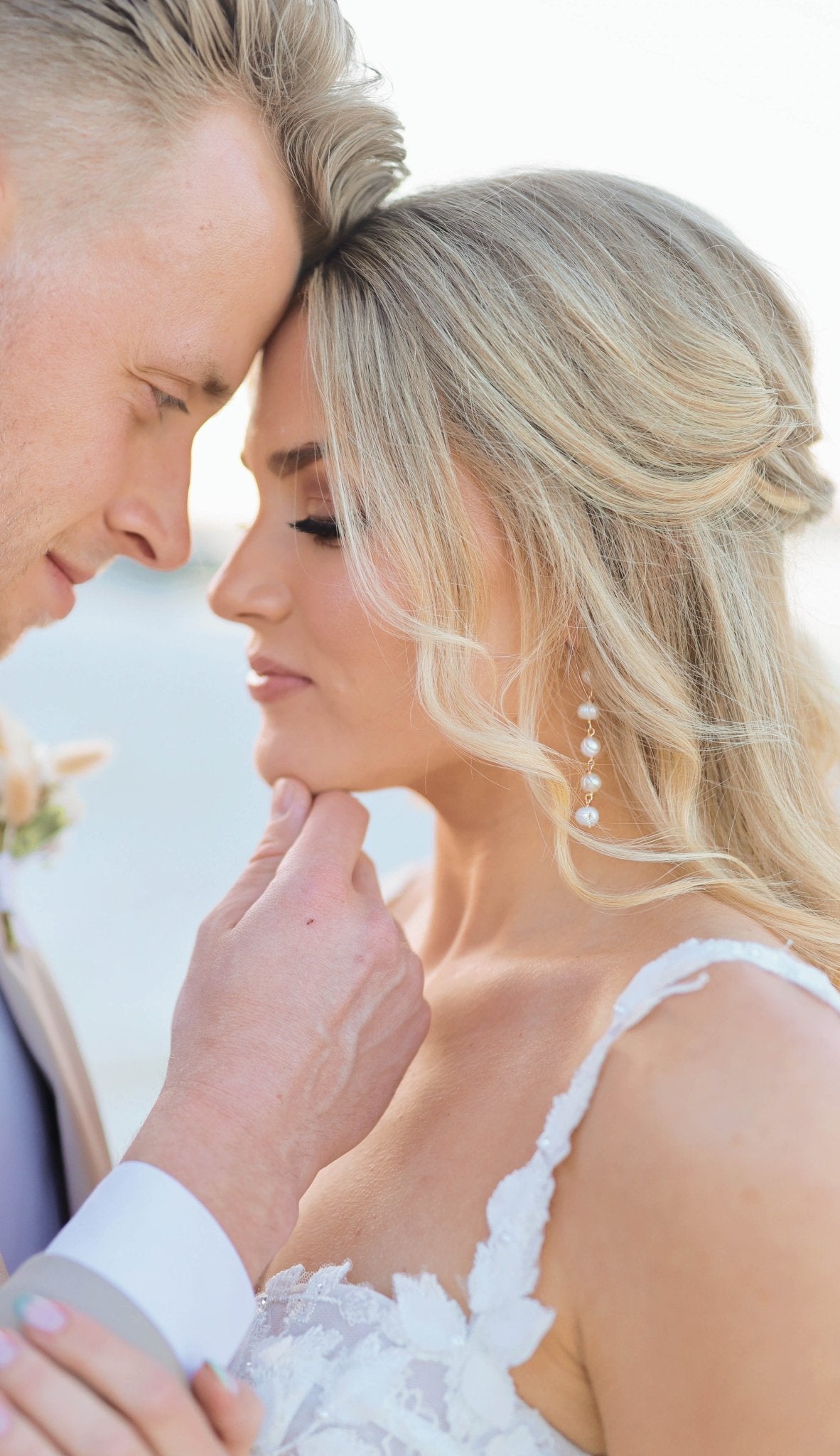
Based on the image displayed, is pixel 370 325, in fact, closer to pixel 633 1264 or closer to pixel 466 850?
pixel 466 850

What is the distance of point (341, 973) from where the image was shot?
1.61 meters

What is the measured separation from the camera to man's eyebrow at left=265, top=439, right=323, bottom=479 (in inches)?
76.1

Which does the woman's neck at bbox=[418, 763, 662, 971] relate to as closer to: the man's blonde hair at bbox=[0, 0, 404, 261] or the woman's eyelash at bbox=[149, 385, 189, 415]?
the woman's eyelash at bbox=[149, 385, 189, 415]

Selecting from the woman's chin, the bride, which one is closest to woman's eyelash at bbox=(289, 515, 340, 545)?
the bride

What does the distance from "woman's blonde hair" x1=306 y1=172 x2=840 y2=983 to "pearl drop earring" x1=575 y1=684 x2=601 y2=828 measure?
3cm

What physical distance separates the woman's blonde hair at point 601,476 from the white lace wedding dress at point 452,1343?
28 centimetres

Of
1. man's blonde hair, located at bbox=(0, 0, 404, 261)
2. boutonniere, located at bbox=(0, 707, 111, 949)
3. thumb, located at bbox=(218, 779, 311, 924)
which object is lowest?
boutonniere, located at bbox=(0, 707, 111, 949)

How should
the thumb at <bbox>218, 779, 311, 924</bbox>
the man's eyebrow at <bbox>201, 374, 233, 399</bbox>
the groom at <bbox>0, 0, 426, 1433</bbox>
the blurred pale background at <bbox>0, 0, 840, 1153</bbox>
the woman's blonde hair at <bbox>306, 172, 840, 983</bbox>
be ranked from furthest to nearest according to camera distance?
the blurred pale background at <bbox>0, 0, 840, 1153</bbox> → the man's eyebrow at <bbox>201, 374, 233, 399</bbox> → the woman's blonde hair at <bbox>306, 172, 840, 983</bbox> → the thumb at <bbox>218, 779, 311, 924</bbox> → the groom at <bbox>0, 0, 426, 1433</bbox>

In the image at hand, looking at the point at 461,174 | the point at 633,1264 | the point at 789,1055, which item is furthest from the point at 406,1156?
A: the point at 461,174

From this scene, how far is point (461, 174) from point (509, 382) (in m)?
0.53

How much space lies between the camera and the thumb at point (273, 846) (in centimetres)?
174

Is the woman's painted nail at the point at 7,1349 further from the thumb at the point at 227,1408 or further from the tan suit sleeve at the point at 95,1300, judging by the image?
the thumb at the point at 227,1408

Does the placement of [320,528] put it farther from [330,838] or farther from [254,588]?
[330,838]

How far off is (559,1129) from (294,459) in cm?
113
